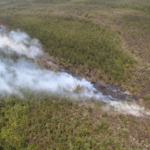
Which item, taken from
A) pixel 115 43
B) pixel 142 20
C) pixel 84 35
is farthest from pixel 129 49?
pixel 142 20

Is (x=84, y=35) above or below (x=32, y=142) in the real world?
above

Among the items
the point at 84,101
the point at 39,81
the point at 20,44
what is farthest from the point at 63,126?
the point at 20,44

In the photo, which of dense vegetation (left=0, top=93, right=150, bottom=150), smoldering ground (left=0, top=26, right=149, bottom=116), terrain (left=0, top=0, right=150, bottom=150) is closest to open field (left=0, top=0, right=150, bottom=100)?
terrain (left=0, top=0, right=150, bottom=150)

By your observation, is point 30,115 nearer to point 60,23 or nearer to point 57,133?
point 57,133

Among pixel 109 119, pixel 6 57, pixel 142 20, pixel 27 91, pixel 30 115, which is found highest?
pixel 142 20

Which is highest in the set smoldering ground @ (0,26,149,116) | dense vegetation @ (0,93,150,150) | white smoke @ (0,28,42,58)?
white smoke @ (0,28,42,58)

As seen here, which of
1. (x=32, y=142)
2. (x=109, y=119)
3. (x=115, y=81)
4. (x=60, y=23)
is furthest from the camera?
(x=60, y=23)

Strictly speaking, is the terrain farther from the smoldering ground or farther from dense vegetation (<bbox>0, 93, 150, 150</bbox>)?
the smoldering ground
